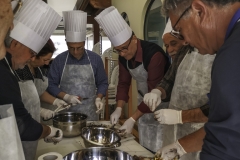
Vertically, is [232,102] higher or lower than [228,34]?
lower

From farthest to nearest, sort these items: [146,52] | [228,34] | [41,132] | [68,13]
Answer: [68,13], [146,52], [41,132], [228,34]

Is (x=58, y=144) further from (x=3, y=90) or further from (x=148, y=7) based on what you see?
→ (x=148, y=7)

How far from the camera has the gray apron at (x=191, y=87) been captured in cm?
148

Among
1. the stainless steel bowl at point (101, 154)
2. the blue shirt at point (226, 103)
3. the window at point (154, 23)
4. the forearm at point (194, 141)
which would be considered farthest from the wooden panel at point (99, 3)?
the blue shirt at point (226, 103)

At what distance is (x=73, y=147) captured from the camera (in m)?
1.65

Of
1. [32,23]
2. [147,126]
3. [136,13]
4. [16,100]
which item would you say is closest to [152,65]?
[147,126]

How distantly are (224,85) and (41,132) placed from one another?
1.08 meters

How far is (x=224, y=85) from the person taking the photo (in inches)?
25.3

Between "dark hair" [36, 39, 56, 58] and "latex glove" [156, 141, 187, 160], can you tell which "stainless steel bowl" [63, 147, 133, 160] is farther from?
"dark hair" [36, 39, 56, 58]

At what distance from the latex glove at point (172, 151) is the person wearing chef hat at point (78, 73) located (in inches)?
50.6

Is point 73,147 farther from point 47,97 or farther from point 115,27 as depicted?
point 115,27

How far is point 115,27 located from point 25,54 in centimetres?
95

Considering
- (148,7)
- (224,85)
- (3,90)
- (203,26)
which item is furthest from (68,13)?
(224,85)

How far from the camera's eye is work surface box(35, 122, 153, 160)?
1.57m
